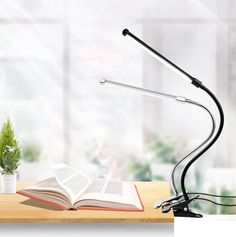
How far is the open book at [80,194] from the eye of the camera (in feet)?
5.63

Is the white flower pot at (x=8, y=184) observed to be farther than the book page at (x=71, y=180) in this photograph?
Yes

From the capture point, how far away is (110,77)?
5711 mm

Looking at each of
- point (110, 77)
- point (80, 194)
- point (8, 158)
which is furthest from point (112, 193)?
point (110, 77)

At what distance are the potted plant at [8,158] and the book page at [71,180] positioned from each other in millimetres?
153

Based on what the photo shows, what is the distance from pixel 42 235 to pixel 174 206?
0.44 metres

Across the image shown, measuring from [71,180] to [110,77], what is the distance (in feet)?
12.3

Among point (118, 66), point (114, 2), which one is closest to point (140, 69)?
point (118, 66)

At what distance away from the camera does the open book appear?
5.63 feet

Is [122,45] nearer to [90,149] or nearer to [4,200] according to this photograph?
[90,149]

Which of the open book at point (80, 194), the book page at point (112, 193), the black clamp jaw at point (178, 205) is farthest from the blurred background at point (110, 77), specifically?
the black clamp jaw at point (178, 205)

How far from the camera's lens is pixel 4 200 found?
1.90 m

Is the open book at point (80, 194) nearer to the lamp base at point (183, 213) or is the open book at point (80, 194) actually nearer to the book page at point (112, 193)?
the book page at point (112, 193)

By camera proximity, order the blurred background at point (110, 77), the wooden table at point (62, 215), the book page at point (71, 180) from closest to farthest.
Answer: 1. the wooden table at point (62, 215)
2. the book page at point (71, 180)
3. the blurred background at point (110, 77)

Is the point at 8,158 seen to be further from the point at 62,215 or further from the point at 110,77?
the point at 110,77
